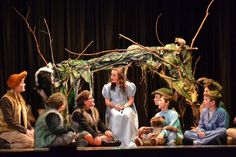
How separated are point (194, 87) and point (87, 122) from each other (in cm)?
145

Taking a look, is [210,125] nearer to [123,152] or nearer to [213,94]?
[213,94]

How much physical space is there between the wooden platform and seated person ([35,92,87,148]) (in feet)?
2.88

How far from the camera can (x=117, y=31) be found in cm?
1046

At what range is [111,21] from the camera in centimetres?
1037

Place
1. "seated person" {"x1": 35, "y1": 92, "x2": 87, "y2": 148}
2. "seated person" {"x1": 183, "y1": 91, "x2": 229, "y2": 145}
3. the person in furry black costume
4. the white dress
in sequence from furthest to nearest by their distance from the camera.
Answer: the white dress < the person in furry black costume < "seated person" {"x1": 183, "y1": 91, "x2": 229, "y2": 145} < "seated person" {"x1": 35, "y1": 92, "x2": 87, "y2": 148}

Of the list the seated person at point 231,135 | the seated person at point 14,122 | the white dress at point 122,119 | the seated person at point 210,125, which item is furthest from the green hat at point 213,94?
the seated person at point 14,122

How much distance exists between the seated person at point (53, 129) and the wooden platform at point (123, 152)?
88 cm

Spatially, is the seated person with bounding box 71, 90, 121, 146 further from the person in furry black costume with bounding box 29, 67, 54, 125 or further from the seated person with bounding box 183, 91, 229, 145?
the seated person with bounding box 183, 91, 229, 145

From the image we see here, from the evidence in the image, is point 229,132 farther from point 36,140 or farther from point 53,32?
point 53,32

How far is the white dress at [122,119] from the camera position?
347 inches

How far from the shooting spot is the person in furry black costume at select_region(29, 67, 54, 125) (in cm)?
846

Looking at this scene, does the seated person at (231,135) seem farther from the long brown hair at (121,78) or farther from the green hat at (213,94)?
the long brown hair at (121,78)

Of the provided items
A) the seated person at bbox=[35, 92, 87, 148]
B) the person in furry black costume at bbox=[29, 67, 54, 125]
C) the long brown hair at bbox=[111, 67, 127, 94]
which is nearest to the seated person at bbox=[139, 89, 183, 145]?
the long brown hair at bbox=[111, 67, 127, 94]

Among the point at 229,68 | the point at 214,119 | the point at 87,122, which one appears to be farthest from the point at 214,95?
the point at 229,68
